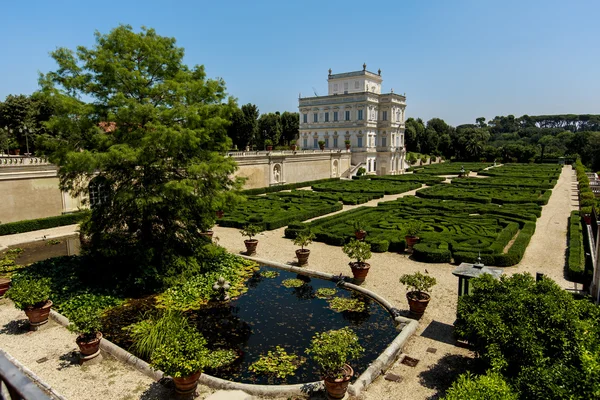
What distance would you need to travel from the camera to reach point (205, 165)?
12.8 metres

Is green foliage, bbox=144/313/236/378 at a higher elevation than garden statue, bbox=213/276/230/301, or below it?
higher

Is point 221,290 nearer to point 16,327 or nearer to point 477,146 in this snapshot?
point 16,327

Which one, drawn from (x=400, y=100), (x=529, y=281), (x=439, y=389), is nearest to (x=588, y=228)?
(x=529, y=281)

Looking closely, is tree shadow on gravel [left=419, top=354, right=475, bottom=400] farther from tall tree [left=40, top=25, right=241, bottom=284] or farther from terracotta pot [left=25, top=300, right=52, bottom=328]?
terracotta pot [left=25, top=300, right=52, bottom=328]

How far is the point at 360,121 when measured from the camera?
2318 inches

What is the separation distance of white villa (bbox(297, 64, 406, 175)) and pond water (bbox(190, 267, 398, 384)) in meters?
46.2

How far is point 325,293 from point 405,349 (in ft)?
13.3

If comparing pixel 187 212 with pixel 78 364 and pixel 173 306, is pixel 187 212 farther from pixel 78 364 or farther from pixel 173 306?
pixel 78 364

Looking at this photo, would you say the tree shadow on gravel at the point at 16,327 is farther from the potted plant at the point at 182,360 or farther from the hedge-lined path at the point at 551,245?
the hedge-lined path at the point at 551,245

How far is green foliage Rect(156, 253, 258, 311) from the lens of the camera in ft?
41.2

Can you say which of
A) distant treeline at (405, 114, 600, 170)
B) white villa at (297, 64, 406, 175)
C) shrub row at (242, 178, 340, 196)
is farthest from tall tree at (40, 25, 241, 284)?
distant treeline at (405, 114, 600, 170)

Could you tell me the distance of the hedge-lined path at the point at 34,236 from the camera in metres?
20.4

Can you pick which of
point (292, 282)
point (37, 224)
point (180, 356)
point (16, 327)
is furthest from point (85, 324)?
point (37, 224)

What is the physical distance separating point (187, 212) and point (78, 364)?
6015 millimetres
